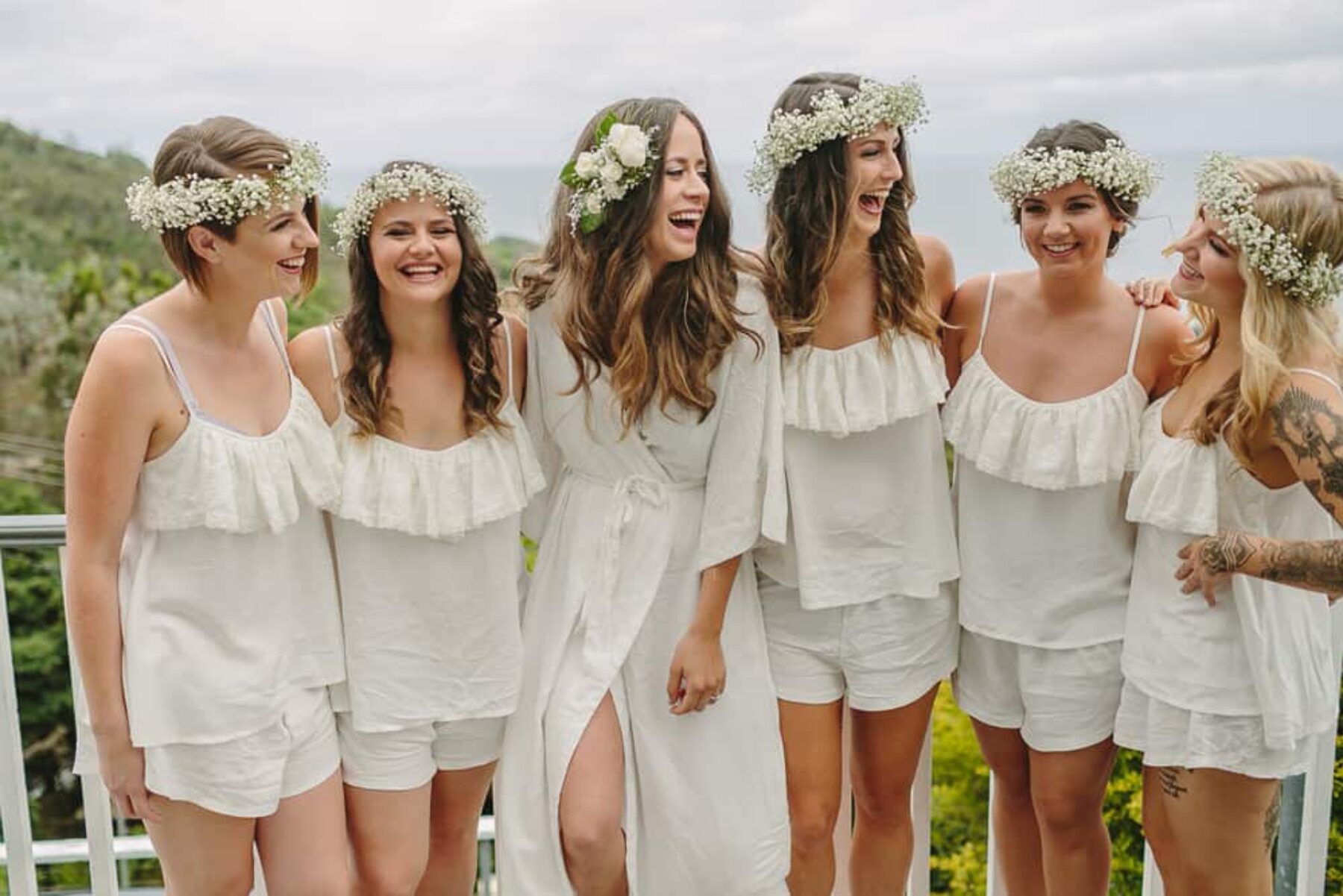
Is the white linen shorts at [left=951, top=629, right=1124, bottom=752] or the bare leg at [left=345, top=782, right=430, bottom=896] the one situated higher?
the white linen shorts at [left=951, top=629, right=1124, bottom=752]

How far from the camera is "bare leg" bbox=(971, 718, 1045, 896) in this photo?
2.71m

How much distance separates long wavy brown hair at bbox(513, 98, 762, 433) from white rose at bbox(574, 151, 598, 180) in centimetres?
7

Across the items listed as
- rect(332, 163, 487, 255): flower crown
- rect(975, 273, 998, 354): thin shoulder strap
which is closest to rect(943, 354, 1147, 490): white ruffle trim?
rect(975, 273, 998, 354): thin shoulder strap

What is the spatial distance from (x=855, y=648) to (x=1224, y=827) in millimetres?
757

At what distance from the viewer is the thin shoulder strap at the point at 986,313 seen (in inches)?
104

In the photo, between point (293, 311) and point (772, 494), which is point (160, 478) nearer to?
point (772, 494)

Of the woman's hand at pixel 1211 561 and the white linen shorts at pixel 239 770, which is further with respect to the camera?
the woman's hand at pixel 1211 561

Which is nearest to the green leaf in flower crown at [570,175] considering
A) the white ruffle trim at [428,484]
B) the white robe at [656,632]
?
the white robe at [656,632]

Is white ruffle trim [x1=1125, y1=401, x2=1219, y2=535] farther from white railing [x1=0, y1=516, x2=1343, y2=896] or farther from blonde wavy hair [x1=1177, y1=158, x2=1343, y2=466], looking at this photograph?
white railing [x1=0, y1=516, x2=1343, y2=896]

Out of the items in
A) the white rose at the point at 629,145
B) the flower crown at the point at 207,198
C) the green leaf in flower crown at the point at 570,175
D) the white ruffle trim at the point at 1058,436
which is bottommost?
the white ruffle trim at the point at 1058,436

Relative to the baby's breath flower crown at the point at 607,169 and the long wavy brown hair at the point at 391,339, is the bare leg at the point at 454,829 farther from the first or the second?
the baby's breath flower crown at the point at 607,169

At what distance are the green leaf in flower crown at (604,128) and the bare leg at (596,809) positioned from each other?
1.07 metres

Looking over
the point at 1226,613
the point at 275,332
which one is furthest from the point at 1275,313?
the point at 275,332

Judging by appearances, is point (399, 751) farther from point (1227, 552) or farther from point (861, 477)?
point (1227, 552)
